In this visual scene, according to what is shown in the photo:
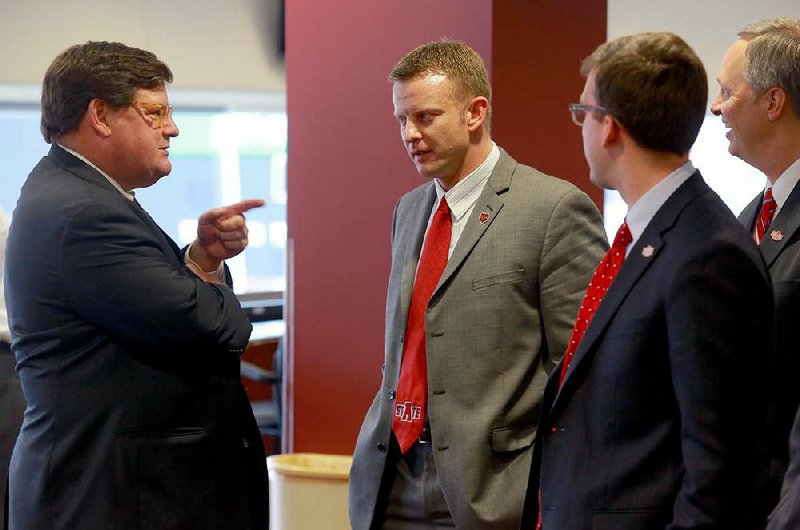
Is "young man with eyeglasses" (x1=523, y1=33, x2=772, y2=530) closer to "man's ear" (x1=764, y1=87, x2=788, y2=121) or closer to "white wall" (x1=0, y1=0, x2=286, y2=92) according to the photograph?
"man's ear" (x1=764, y1=87, x2=788, y2=121)

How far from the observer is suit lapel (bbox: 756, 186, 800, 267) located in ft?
6.65

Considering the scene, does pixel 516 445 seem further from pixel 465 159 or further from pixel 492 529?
pixel 465 159

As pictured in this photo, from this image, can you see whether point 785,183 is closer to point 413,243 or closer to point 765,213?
point 765,213

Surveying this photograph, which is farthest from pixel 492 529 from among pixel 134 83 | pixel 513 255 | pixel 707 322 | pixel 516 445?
pixel 134 83

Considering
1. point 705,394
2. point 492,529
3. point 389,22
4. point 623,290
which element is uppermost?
point 389,22

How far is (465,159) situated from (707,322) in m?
0.97

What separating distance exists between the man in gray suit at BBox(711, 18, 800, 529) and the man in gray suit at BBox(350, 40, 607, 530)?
35 cm

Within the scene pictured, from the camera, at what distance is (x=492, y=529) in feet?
7.47

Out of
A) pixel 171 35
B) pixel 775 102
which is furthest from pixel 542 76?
pixel 171 35

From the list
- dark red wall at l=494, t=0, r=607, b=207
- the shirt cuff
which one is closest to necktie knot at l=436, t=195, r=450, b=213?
the shirt cuff

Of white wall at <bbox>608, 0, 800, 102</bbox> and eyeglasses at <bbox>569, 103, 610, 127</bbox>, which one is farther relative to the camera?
white wall at <bbox>608, 0, 800, 102</bbox>

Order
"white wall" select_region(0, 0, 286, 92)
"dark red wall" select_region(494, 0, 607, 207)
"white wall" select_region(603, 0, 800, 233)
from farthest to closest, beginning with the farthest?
"white wall" select_region(603, 0, 800, 233) < "white wall" select_region(0, 0, 286, 92) < "dark red wall" select_region(494, 0, 607, 207)

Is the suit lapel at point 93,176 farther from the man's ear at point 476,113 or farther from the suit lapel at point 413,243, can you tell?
the man's ear at point 476,113

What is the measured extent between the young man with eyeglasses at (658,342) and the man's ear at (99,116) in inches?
43.4
